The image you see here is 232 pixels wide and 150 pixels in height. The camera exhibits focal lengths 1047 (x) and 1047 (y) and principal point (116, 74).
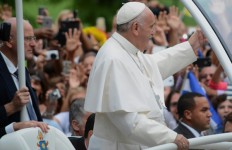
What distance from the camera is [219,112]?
1388cm

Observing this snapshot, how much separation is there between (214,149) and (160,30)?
658cm

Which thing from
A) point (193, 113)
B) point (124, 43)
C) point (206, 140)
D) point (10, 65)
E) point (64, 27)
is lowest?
point (193, 113)

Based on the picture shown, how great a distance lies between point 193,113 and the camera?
40.0 feet

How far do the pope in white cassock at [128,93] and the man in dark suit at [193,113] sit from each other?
3.28 m

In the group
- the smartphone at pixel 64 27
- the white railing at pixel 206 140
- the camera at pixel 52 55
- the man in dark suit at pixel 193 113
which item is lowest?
the man in dark suit at pixel 193 113

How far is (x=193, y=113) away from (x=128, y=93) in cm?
403

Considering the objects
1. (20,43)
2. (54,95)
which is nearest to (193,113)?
(54,95)

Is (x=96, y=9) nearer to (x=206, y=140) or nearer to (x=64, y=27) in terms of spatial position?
(x=64, y=27)

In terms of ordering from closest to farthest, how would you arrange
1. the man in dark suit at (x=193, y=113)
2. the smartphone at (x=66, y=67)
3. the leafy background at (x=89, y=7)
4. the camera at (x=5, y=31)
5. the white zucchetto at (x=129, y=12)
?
1. the white zucchetto at (x=129, y=12)
2. the camera at (x=5, y=31)
3. the man in dark suit at (x=193, y=113)
4. the smartphone at (x=66, y=67)
5. the leafy background at (x=89, y=7)

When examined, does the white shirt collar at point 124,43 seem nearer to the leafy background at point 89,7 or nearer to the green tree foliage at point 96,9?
the leafy background at point 89,7

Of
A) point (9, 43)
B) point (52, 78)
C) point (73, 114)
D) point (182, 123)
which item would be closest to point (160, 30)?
point (52, 78)

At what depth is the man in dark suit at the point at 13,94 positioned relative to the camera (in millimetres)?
8242

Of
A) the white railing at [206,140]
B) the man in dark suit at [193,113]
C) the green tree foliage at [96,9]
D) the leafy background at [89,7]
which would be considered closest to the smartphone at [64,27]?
the man in dark suit at [193,113]

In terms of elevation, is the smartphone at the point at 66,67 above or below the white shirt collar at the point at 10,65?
below
